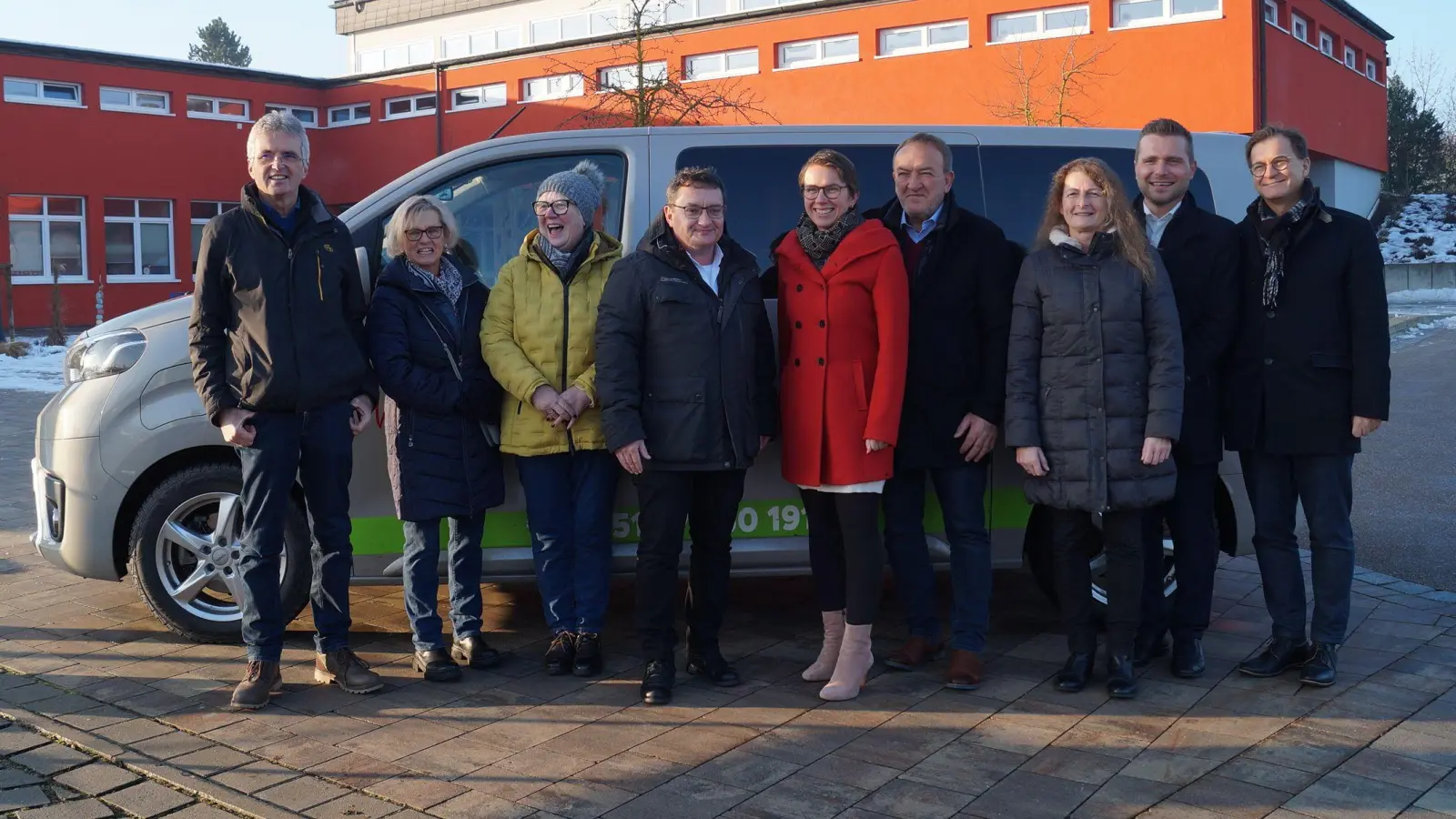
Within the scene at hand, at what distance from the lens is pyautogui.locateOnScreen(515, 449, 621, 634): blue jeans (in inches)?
195

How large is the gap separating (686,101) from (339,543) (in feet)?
32.1

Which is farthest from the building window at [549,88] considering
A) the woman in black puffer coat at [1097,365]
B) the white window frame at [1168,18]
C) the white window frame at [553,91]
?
the woman in black puffer coat at [1097,365]

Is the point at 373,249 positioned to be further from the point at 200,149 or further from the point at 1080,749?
the point at 200,149

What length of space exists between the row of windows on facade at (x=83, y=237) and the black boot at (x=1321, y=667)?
28.4 metres

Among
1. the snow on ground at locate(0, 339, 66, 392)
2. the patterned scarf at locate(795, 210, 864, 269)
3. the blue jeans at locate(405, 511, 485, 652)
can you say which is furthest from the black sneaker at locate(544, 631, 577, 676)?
the snow on ground at locate(0, 339, 66, 392)

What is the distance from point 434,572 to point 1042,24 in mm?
25446

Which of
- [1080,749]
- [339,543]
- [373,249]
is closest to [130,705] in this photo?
[339,543]

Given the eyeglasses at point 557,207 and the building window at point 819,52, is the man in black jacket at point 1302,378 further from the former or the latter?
the building window at point 819,52

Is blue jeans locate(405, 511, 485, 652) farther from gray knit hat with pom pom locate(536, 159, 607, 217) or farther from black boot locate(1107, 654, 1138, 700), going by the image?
black boot locate(1107, 654, 1138, 700)

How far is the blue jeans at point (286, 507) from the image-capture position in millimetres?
4617

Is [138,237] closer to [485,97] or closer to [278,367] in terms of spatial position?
[485,97]

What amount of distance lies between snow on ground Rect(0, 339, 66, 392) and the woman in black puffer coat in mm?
15089

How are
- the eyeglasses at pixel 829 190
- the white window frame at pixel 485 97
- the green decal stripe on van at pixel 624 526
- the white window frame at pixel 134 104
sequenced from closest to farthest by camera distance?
the eyeglasses at pixel 829 190, the green decal stripe on van at pixel 624 526, the white window frame at pixel 134 104, the white window frame at pixel 485 97

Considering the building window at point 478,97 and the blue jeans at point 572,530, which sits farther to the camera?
the building window at point 478,97
